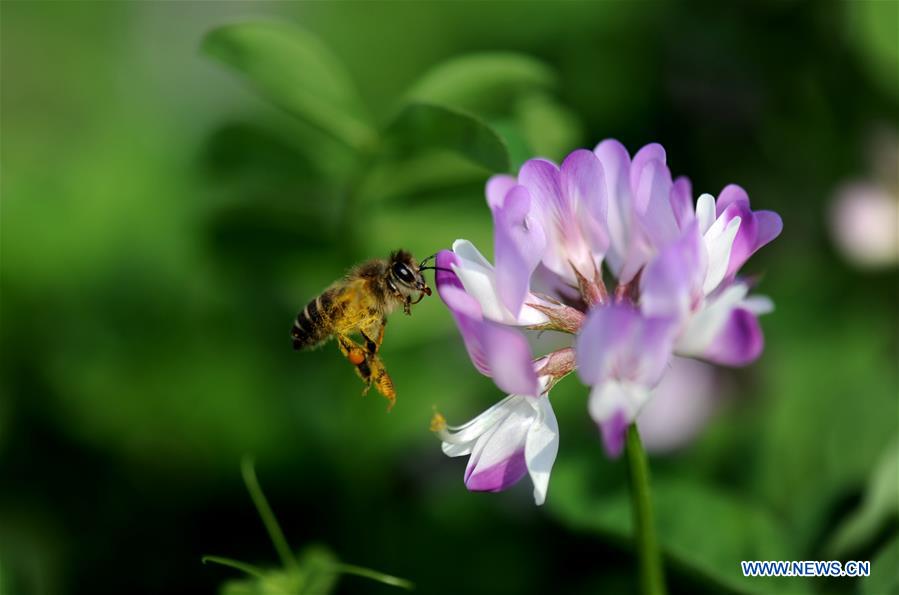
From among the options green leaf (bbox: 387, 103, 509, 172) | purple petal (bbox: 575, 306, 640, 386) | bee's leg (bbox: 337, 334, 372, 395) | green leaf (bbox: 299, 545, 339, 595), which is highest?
green leaf (bbox: 387, 103, 509, 172)

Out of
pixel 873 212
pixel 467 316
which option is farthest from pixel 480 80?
pixel 873 212

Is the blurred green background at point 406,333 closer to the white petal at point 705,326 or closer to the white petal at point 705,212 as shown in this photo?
the white petal at point 705,212

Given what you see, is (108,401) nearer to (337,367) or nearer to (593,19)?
(337,367)

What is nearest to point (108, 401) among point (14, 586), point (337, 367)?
point (337, 367)

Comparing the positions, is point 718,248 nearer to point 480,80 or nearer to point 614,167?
point 614,167

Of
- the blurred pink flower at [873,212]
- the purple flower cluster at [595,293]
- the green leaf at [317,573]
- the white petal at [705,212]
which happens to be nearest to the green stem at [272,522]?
the green leaf at [317,573]

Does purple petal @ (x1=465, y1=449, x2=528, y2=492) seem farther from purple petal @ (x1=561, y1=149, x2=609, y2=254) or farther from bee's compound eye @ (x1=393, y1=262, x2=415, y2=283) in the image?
bee's compound eye @ (x1=393, y1=262, x2=415, y2=283)

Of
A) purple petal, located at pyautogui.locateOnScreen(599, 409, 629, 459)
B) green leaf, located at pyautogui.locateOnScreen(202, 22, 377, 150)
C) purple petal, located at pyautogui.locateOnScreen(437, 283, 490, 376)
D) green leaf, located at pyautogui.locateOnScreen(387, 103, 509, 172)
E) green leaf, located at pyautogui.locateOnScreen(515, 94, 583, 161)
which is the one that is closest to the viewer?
purple petal, located at pyautogui.locateOnScreen(599, 409, 629, 459)

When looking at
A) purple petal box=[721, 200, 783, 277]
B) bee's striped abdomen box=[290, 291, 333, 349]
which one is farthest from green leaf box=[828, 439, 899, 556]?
bee's striped abdomen box=[290, 291, 333, 349]
